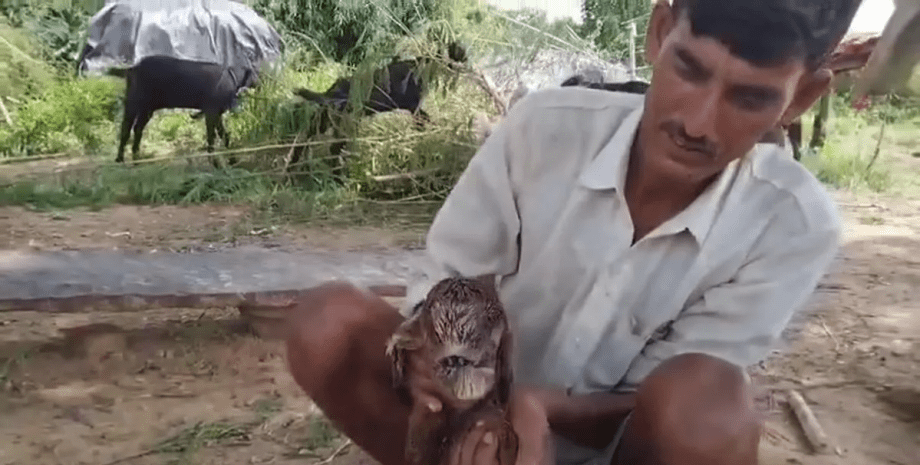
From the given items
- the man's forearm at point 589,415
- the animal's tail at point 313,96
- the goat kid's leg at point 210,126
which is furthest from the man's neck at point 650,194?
the goat kid's leg at point 210,126

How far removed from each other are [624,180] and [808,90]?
0.93ft

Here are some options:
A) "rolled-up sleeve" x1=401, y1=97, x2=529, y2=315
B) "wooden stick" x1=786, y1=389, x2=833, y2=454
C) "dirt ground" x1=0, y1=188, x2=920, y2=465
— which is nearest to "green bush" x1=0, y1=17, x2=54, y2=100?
"dirt ground" x1=0, y1=188, x2=920, y2=465

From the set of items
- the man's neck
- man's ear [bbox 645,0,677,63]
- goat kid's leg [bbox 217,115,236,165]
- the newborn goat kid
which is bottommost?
goat kid's leg [bbox 217,115,236,165]

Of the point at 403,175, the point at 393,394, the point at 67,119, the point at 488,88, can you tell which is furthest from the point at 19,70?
the point at 393,394

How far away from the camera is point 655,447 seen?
116 centimetres

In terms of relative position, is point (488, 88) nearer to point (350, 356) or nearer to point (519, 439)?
point (350, 356)

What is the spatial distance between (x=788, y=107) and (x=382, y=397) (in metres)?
0.69

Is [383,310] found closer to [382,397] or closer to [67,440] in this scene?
[382,397]

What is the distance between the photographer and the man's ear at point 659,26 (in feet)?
4.11

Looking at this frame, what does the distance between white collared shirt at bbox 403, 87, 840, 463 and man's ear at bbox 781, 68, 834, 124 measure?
98mm

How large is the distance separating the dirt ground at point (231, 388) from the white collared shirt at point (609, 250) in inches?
20.3

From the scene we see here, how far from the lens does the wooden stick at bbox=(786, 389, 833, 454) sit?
2588 millimetres

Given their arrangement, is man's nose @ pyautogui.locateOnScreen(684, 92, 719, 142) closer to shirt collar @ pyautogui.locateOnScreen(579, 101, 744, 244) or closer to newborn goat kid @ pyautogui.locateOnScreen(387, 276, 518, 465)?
shirt collar @ pyautogui.locateOnScreen(579, 101, 744, 244)

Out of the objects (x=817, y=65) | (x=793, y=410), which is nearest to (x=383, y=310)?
(x=817, y=65)
